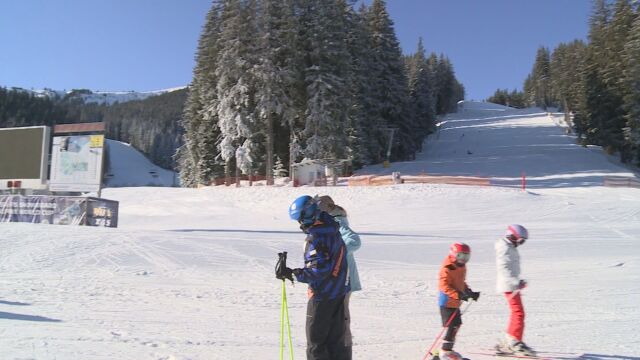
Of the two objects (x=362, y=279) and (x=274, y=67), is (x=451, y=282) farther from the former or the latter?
(x=274, y=67)

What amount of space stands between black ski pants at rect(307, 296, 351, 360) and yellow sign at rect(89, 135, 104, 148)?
1807cm

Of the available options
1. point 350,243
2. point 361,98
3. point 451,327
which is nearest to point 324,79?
point 361,98

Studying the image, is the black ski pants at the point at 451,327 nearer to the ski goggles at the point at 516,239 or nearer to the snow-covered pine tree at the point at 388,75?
the ski goggles at the point at 516,239

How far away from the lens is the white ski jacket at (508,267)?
19.1 ft

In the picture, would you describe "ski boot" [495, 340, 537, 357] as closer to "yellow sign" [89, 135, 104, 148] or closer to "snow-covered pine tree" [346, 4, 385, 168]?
"yellow sign" [89, 135, 104, 148]

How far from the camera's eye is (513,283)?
19.0 ft

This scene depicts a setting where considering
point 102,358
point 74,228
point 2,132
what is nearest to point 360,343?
point 102,358

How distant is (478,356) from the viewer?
226 inches

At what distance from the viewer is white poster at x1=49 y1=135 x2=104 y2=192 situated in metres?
19.6

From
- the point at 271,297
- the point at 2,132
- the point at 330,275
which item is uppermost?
the point at 2,132

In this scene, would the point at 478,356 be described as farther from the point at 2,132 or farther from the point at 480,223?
the point at 2,132

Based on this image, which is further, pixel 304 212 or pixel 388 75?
pixel 388 75

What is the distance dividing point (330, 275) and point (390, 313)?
411cm

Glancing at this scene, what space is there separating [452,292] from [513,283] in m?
0.97
